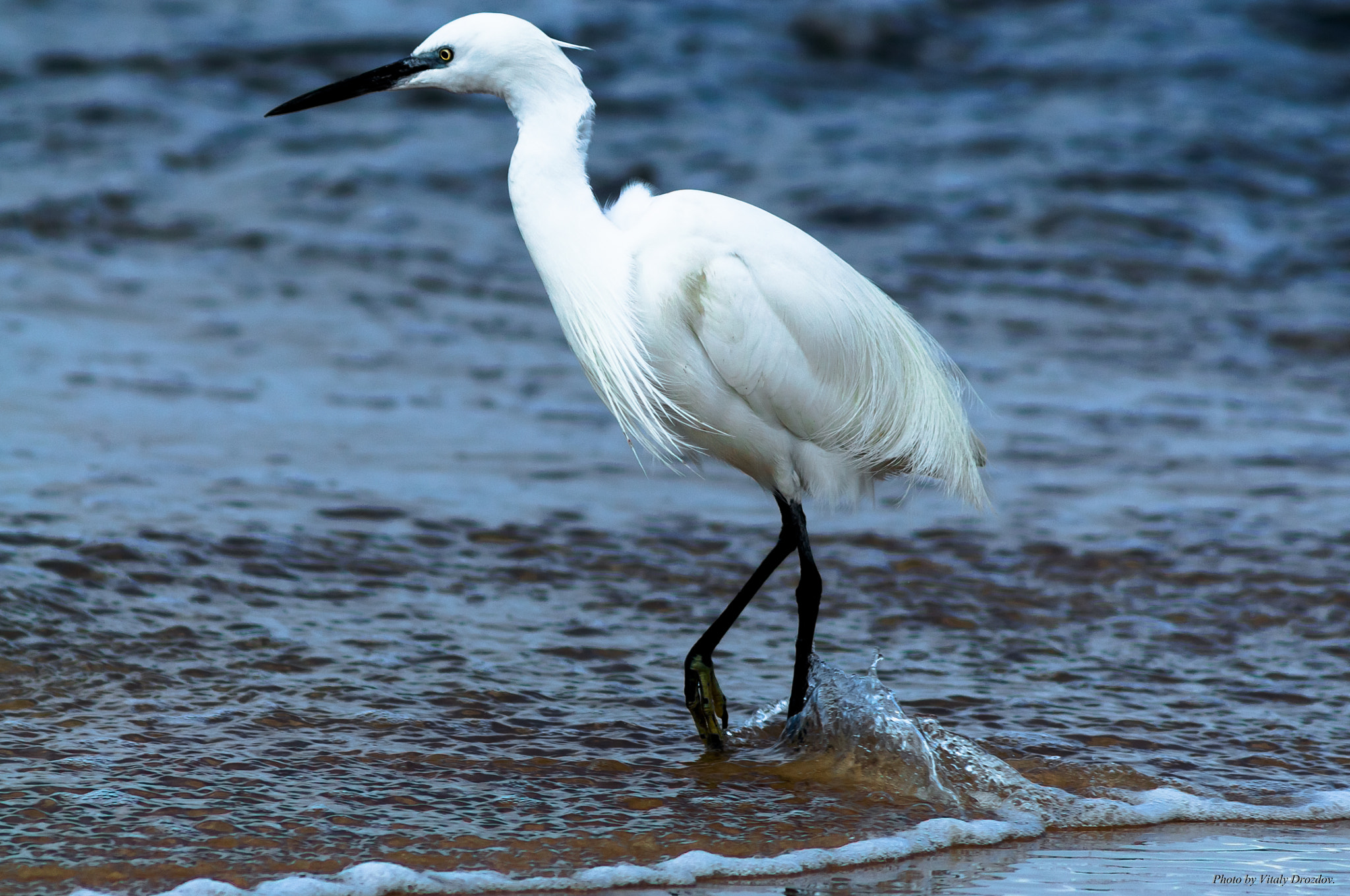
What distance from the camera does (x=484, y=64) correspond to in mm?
3232

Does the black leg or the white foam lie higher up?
the black leg

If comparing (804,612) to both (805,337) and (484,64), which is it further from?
(484,64)

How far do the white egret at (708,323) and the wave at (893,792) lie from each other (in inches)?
5.1

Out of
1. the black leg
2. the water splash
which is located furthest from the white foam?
the black leg

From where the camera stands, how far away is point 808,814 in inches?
120

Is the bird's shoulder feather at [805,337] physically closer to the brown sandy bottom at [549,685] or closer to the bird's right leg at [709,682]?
the bird's right leg at [709,682]

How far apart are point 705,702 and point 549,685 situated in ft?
1.51

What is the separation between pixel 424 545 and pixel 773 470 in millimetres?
1488

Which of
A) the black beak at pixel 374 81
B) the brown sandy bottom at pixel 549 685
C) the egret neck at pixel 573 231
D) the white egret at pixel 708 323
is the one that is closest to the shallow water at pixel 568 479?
the brown sandy bottom at pixel 549 685

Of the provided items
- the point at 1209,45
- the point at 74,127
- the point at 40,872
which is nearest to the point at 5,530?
the point at 40,872

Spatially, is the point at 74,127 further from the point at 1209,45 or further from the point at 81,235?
the point at 1209,45

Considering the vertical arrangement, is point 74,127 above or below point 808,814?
above

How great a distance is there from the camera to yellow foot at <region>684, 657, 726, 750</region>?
3416 millimetres

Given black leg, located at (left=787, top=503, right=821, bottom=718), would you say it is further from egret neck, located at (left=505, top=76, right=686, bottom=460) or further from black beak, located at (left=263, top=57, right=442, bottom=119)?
black beak, located at (left=263, top=57, right=442, bottom=119)
